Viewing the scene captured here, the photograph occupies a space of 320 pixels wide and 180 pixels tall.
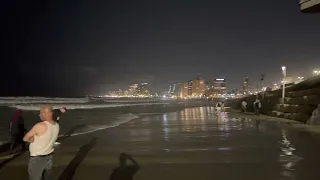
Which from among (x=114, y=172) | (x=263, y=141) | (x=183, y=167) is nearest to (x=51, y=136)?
(x=114, y=172)

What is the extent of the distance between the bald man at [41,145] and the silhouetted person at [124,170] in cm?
292

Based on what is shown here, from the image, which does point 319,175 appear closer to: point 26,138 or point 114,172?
point 114,172

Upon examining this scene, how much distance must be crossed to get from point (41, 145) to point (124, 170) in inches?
159

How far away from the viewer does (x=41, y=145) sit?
18.9 feet

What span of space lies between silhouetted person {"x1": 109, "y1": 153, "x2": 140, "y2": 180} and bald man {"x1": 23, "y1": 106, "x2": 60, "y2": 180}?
9.59 ft

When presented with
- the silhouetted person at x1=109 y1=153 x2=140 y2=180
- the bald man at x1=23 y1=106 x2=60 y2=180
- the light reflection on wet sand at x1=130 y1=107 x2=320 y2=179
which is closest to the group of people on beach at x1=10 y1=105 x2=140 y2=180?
the bald man at x1=23 y1=106 x2=60 y2=180

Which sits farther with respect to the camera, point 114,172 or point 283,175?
point 114,172

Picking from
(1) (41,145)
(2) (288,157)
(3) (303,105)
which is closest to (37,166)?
(1) (41,145)

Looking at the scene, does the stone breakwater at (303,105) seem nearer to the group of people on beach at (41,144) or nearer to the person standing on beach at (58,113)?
the person standing on beach at (58,113)

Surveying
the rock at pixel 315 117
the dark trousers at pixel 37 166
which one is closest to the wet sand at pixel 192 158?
the dark trousers at pixel 37 166

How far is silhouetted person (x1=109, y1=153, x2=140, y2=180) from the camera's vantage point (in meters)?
8.61

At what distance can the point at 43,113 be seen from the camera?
5.85 m

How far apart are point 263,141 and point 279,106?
16.9 m

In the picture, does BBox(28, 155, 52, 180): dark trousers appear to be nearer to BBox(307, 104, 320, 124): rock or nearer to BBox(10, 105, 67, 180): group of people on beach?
BBox(10, 105, 67, 180): group of people on beach
